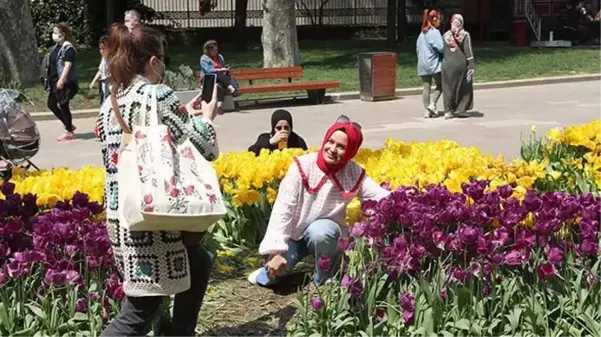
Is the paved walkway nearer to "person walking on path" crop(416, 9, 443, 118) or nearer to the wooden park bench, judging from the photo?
the wooden park bench

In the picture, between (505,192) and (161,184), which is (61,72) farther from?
(161,184)

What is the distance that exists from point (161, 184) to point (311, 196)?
1700 millimetres

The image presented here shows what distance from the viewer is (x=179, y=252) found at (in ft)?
11.6

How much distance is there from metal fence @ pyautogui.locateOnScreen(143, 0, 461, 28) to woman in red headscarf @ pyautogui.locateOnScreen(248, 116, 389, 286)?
29495 millimetres

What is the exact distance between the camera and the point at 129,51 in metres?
3.43

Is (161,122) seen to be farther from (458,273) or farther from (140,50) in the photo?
(458,273)

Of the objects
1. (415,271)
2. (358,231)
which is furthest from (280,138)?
(415,271)

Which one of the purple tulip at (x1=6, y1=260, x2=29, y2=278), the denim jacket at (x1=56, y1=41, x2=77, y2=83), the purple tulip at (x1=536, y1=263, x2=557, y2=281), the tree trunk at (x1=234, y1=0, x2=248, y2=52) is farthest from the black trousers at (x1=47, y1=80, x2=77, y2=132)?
the tree trunk at (x1=234, y1=0, x2=248, y2=52)

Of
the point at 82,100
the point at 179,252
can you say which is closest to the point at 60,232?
the point at 179,252

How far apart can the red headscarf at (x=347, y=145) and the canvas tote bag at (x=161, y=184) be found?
136cm

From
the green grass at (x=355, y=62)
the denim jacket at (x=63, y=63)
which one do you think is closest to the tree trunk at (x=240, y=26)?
the green grass at (x=355, y=62)

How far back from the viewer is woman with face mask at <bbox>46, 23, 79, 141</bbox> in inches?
486

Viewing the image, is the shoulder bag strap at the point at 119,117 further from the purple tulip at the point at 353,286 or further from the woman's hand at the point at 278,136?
the woman's hand at the point at 278,136

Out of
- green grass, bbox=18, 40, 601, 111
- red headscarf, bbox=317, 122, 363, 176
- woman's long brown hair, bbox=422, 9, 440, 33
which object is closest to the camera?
red headscarf, bbox=317, 122, 363, 176
